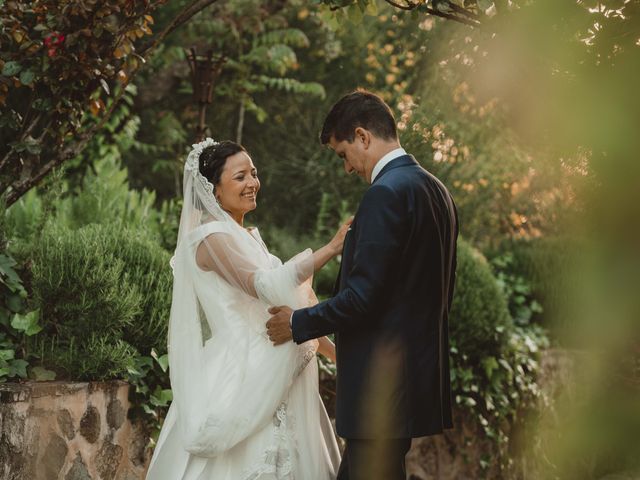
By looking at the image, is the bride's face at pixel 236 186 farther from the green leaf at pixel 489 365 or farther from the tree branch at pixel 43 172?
the green leaf at pixel 489 365

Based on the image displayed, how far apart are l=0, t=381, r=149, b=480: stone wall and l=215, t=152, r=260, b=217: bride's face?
4.22 ft

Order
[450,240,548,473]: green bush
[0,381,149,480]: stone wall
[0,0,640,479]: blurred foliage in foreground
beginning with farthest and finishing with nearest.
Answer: [450,240,548,473]: green bush < [0,381,149,480]: stone wall < [0,0,640,479]: blurred foliage in foreground

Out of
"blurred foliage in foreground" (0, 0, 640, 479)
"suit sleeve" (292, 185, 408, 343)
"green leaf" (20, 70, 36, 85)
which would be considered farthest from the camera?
"green leaf" (20, 70, 36, 85)

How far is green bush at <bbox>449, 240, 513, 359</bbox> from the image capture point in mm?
6418

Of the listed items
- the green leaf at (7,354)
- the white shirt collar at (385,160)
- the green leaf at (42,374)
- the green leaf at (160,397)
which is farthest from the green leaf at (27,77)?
the white shirt collar at (385,160)

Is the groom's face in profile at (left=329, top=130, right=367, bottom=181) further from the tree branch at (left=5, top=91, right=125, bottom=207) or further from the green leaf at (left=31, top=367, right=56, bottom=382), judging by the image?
the tree branch at (left=5, top=91, right=125, bottom=207)

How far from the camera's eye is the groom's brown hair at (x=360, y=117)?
9.12 feet

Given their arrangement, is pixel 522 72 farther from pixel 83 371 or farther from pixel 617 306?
pixel 83 371

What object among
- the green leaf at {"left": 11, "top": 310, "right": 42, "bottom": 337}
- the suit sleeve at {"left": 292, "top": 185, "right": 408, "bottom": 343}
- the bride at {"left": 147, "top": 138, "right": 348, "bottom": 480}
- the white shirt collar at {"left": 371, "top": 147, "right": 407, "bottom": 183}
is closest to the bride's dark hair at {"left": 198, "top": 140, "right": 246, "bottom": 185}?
the bride at {"left": 147, "top": 138, "right": 348, "bottom": 480}

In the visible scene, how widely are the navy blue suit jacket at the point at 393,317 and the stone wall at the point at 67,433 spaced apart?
5.59 ft

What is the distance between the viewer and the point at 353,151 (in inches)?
111

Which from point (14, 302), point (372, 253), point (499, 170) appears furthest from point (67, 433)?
point (499, 170)

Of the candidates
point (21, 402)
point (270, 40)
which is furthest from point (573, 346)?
point (270, 40)

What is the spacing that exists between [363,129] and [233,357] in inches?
44.7
